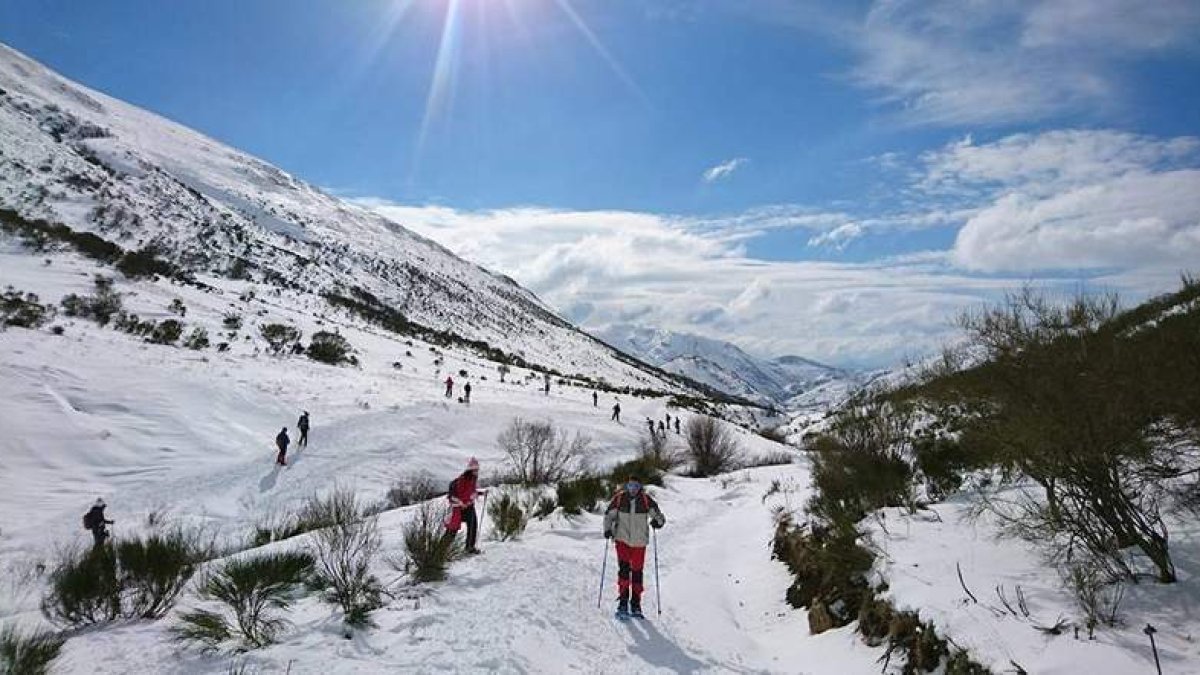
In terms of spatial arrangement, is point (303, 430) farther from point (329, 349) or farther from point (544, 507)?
point (329, 349)

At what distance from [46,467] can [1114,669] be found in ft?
75.2

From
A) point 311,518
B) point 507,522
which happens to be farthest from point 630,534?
point 311,518

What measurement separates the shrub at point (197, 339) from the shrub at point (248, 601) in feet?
95.0

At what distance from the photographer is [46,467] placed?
17.9 meters

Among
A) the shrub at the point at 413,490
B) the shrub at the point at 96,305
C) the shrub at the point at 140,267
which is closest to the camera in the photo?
the shrub at the point at 413,490

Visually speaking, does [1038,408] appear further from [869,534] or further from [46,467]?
[46,467]

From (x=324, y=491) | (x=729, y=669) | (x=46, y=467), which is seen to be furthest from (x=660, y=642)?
(x=46, y=467)

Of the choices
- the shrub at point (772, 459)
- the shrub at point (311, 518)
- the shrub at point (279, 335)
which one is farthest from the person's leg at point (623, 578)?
the shrub at point (279, 335)

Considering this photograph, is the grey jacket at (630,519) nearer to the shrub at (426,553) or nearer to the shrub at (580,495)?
the shrub at (426,553)

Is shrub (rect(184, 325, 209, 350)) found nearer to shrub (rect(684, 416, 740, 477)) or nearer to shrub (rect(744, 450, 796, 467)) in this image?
shrub (rect(684, 416, 740, 477))

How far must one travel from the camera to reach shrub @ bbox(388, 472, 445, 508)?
19667 millimetres

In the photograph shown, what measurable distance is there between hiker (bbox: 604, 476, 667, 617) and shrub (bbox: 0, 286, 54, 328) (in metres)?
28.3

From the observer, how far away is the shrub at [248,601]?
5879 mm

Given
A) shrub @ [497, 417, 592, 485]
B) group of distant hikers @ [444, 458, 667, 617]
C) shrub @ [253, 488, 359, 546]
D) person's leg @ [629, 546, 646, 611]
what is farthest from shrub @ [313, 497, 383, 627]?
shrub @ [497, 417, 592, 485]
